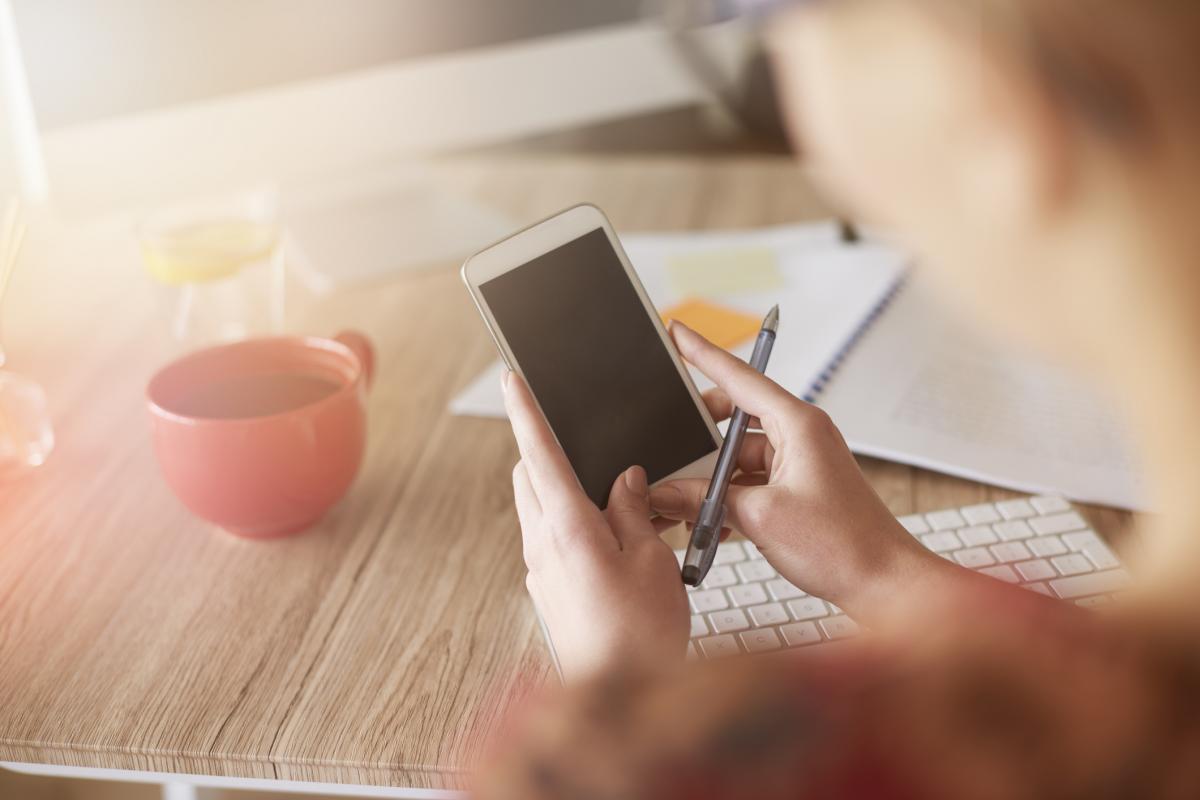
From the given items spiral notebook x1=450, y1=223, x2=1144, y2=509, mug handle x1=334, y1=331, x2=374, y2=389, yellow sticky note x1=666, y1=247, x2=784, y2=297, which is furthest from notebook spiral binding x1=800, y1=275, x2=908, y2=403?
mug handle x1=334, y1=331, x2=374, y2=389

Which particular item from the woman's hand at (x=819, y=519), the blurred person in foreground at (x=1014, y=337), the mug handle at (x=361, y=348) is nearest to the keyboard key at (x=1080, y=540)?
the woman's hand at (x=819, y=519)

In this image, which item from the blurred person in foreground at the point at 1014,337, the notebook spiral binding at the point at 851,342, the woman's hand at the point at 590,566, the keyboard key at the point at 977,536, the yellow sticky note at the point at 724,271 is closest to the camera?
the blurred person in foreground at the point at 1014,337

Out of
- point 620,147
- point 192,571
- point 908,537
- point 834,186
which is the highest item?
point 834,186

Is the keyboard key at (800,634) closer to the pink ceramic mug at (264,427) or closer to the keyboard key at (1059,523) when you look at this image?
the keyboard key at (1059,523)

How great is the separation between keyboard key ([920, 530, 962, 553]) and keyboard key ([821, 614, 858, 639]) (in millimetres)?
107

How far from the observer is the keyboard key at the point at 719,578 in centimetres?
69

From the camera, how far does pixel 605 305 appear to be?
721 millimetres

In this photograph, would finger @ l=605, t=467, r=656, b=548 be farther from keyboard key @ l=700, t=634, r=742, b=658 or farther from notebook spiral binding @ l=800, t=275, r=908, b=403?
notebook spiral binding @ l=800, t=275, r=908, b=403

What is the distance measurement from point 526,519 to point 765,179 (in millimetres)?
947

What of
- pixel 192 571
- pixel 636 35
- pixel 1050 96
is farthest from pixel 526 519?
pixel 636 35

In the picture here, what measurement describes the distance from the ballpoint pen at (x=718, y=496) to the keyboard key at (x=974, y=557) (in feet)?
0.54

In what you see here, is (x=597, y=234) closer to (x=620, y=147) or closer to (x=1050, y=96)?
(x=1050, y=96)

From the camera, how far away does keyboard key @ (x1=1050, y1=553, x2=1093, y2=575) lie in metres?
0.70

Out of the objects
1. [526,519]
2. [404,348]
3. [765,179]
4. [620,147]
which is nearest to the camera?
[526,519]
